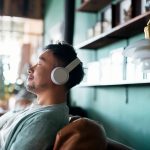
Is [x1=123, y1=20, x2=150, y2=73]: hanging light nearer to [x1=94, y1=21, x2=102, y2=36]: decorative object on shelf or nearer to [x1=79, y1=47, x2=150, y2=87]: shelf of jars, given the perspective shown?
[x1=79, y1=47, x2=150, y2=87]: shelf of jars

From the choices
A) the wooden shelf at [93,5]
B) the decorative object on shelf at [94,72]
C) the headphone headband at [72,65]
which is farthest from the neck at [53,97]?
the wooden shelf at [93,5]

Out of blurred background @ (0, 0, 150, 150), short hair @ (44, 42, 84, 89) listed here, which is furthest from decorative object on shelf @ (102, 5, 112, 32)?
short hair @ (44, 42, 84, 89)

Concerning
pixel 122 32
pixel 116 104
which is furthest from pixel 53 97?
pixel 116 104

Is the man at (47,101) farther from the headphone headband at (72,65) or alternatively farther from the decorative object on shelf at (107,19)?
the decorative object on shelf at (107,19)

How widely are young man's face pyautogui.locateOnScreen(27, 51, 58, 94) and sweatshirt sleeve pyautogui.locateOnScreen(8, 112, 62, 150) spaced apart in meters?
0.21

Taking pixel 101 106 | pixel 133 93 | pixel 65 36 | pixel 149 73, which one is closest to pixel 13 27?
pixel 65 36

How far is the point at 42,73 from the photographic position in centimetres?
158

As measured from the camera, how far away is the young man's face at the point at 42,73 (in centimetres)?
156

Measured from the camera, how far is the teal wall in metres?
1.92

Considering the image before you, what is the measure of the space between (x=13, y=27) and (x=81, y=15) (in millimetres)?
1867

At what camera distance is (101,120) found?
2.54 m

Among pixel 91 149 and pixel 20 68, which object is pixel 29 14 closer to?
pixel 20 68

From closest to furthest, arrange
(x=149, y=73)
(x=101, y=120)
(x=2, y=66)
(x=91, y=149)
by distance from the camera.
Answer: (x=91, y=149) → (x=149, y=73) → (x=101, y=120) → (x=2, y=66)

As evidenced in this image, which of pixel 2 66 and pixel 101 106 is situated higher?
pixel 2 66
